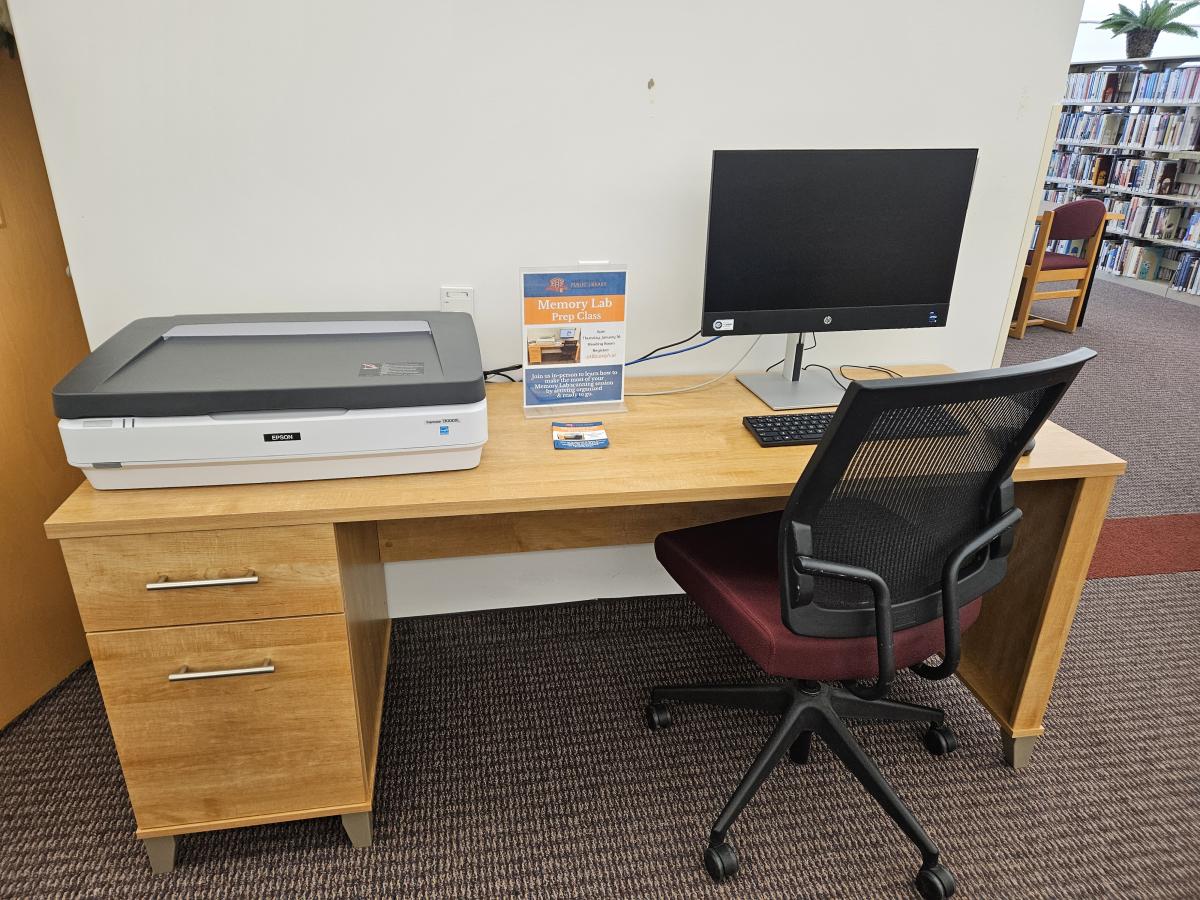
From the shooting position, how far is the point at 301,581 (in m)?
1.27

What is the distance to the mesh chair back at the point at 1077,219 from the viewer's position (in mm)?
4695

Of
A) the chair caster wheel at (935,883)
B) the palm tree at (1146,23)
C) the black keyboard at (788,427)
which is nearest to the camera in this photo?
the chair caster wheel at (935,883)

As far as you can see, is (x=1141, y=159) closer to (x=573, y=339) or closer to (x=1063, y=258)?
(x=1063, y=258)

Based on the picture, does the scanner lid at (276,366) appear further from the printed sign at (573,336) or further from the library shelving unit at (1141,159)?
the library shelving unit at (1141,159)

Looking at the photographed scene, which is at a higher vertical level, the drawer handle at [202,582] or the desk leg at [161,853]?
the drawer handle at [202,582]

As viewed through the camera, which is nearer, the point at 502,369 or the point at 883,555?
the point at 883,555

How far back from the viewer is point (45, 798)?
1.59 m

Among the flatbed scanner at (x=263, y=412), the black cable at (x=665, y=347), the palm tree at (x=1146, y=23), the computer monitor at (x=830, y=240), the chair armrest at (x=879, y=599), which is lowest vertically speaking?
the chair armrest at (x=879, y=599)

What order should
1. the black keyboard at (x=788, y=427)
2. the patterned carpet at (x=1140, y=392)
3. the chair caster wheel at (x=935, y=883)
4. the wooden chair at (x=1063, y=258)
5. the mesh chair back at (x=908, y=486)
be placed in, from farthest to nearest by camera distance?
the wooden chair at (x=1063, y=258), the patterned carpet at (x=1140, y=392), the black keyboard at (x=788, y=427), the chair caster wheel at (x=935, y=883), the mesh chair back at (x=908, y=486)

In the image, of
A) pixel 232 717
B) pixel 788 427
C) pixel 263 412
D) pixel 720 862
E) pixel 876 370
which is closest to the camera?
pixel 263 412

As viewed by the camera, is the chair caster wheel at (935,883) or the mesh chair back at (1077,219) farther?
the mesh chair back at (1077,219)

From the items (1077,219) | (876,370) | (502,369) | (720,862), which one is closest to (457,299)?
(502,369)

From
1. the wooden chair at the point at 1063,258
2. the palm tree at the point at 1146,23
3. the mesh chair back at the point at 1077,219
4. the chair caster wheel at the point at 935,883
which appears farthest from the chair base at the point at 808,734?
the palm tree at the point at 1146,23

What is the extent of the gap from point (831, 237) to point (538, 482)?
84 cm
